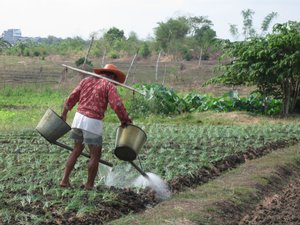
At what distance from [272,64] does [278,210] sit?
13.7 metres

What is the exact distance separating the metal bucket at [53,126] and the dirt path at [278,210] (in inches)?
97.5

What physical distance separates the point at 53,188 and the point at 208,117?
1414 cm

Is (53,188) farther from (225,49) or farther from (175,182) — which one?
(225,49)

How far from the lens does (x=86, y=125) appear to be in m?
7.45

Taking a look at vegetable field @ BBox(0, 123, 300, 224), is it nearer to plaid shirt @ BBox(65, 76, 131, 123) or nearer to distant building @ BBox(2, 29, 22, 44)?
plaid shirt @ BBox(65, 76, 131, 123)

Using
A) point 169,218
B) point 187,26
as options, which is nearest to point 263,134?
point 169,218

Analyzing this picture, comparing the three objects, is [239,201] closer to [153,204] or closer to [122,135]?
[153,204]

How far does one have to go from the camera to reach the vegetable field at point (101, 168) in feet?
21.1

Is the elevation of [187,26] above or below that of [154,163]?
above

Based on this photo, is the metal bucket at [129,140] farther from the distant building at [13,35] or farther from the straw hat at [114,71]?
the distant building at [13,35]

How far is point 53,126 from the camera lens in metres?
7.72

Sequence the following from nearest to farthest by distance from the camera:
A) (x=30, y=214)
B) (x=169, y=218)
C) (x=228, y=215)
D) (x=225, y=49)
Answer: (x=30, y=214) → (x=169, y=218) → (x=228, y=215) → (x=225, y=49)

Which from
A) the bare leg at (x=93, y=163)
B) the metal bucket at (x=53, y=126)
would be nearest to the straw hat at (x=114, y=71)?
the metal bucket at (x=53, y=126)

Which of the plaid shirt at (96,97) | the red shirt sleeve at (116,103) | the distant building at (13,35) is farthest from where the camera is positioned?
the distant building at (13,35)
